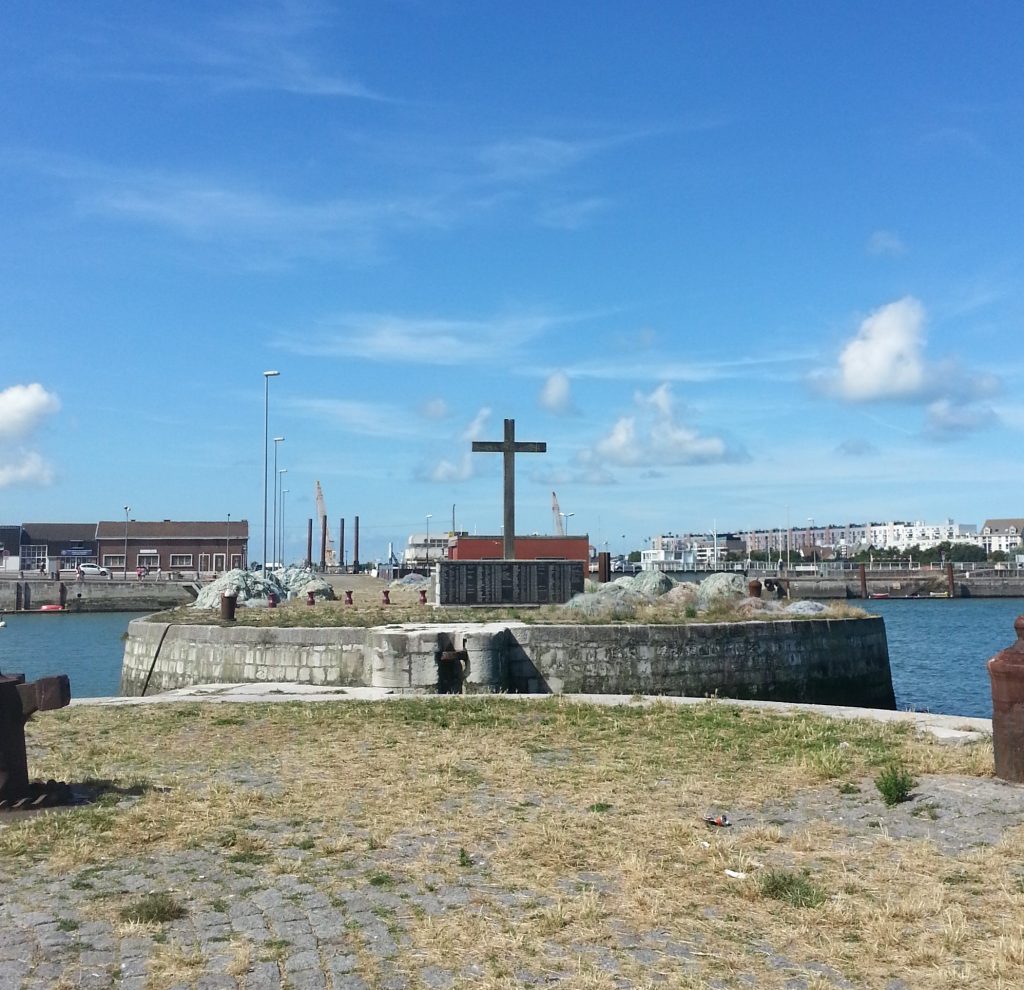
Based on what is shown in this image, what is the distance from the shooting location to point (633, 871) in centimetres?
630

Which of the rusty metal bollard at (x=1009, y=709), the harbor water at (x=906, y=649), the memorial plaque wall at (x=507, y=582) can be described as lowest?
the harbor water at (x=906, y=649)

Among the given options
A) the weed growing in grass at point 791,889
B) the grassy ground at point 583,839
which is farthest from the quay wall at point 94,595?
the weed growing in grass at point 791,889

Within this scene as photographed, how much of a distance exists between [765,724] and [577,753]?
2784 mm

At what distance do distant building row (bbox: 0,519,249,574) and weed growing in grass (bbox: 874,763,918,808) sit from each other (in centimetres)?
10709

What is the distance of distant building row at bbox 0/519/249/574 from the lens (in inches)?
4498

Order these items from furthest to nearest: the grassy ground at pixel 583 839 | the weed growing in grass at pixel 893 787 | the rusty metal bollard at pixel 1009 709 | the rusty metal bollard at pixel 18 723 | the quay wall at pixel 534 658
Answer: the quay wall at pixel 534 658, the rusty metal bollard at pixel 1009 709, the weed growing in grass at pixel 893 787, the rusty metal bollard at pixel 18 723, the grassy ground at pixel 583 839

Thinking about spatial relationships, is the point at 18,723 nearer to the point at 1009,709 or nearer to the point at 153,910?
the point at 153,910

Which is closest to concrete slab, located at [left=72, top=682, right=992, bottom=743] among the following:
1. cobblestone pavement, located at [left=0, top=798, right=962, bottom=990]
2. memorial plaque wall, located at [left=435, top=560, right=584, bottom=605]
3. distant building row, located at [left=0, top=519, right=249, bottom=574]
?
cobblestone pavement, located at [left=0, top=798, right=962, bottom=990]

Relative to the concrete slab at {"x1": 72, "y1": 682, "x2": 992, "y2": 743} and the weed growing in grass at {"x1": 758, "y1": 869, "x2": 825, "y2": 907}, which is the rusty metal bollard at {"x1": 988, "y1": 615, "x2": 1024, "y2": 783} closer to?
the concrete slab at {"x1": 72, "y1": 682, "x2": 992, "y2": 743}

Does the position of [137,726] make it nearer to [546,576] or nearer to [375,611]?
[375,611]

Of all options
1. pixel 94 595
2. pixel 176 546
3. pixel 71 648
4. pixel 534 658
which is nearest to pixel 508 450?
pixel 534 658

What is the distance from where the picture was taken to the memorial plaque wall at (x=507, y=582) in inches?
1092

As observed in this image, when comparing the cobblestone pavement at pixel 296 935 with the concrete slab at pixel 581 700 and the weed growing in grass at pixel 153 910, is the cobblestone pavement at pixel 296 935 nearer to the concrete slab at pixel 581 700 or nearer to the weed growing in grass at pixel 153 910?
A: the weed growing in grass at pixel 153 910

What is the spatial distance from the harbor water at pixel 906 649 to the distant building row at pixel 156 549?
1366 inches
